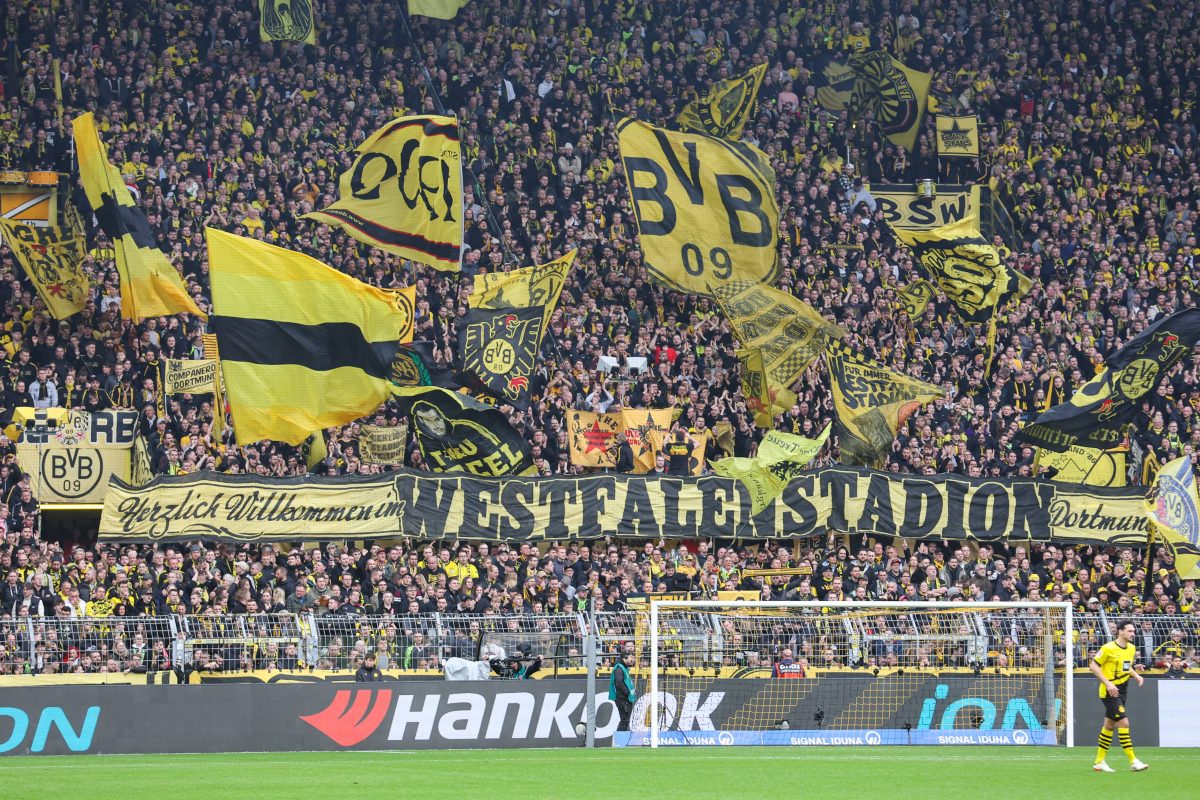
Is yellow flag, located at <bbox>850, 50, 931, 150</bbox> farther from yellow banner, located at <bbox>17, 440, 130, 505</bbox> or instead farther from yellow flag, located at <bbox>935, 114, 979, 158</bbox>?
yellow banner, located at <bbox>17, 440, 130, 505</bbox>

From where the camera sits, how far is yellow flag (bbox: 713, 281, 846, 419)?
98.0ft

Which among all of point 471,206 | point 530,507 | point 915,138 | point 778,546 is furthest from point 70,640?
point 915,138

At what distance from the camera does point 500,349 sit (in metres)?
28.7

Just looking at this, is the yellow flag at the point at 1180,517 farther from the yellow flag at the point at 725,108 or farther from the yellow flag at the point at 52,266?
the yellow flag at the point at 52,266

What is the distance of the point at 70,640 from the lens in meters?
21.4

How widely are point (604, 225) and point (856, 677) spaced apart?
46.1 feet

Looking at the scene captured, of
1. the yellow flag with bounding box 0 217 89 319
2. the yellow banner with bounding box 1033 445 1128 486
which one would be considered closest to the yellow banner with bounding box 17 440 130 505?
the yellow flag with bounding box 0 217 89 319

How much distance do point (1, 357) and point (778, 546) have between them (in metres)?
13.9

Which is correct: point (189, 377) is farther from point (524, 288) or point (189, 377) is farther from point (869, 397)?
point (869, 397)

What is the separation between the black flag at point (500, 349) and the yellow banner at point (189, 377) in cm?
432

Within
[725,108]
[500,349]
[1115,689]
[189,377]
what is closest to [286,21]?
[725,108]

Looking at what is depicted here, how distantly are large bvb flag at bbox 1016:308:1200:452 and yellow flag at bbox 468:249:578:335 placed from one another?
857 cm

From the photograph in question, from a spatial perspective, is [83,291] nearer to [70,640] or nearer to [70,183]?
[70,183]

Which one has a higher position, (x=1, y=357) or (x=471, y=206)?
(x=471, y=206)
